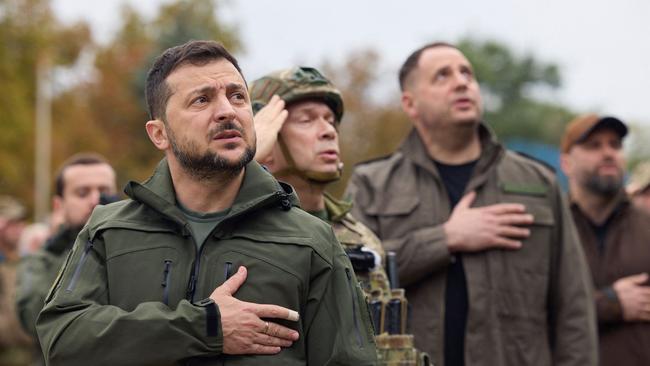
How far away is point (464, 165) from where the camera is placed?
7324 millimetres

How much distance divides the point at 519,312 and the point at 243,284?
329 cm

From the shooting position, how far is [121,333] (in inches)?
149

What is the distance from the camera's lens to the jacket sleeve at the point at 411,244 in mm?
6828

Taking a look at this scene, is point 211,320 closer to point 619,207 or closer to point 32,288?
point 32,288

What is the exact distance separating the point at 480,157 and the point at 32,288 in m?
3.08

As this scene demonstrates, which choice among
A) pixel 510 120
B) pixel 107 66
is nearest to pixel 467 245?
pixel 107 66

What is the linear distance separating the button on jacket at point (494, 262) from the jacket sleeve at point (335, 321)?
2795 mm

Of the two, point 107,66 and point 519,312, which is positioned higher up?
point 107,66

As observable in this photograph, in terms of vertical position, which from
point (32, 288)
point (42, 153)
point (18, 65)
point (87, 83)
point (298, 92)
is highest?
point (87, 83)

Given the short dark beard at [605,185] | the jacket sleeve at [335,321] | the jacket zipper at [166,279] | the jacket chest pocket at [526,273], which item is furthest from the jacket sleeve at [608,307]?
the jacket zipper at [166,279]

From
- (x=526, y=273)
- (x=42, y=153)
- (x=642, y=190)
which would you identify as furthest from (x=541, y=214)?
(x=42, y=153)

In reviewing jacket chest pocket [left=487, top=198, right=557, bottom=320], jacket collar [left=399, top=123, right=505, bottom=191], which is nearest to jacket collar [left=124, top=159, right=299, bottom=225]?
jacket chest pocket [left=487, top=198, right=557, bottom=320]

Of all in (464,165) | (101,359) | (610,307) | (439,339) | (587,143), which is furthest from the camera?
(587,143)

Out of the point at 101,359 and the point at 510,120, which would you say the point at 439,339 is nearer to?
the point at 101,359
